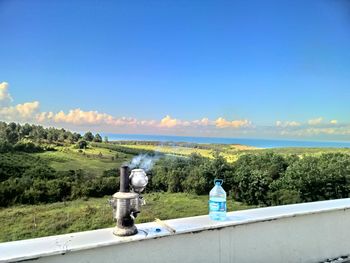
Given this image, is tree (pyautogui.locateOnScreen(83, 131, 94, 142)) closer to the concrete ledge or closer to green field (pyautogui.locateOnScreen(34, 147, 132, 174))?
green field (pyautogui.locateOnScreen(34, 147, 132, 174))

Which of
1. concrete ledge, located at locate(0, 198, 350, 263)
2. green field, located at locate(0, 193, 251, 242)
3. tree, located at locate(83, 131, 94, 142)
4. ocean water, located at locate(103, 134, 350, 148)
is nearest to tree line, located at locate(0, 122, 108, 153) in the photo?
tree, located at locate(83, 131, 94, 142)

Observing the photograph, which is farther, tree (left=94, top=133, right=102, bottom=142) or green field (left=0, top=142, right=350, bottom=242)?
tree (left=94, top=133, right=102, bottom=142)

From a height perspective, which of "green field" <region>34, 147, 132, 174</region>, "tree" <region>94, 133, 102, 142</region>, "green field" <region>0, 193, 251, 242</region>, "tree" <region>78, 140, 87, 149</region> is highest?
"tree" <region>94, 133, 102, 142</region>

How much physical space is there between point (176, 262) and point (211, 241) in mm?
162

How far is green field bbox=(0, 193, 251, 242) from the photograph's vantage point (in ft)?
4.91

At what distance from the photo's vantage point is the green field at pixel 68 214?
1.50 metres

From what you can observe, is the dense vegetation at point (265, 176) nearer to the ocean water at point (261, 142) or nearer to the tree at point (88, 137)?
the ocean water at point (261, 142)

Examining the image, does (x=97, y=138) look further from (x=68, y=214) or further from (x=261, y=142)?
(x=261, y=142)

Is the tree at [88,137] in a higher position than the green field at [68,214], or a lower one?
higher

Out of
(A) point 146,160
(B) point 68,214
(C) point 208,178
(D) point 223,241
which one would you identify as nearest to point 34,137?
(B) point 68,214

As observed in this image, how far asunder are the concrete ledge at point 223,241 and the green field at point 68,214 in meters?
0.30

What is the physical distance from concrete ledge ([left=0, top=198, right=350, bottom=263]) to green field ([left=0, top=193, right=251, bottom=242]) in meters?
0.30

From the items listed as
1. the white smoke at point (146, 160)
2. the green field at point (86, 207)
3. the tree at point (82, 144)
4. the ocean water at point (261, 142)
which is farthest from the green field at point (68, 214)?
the ocean water at point (261, 142)

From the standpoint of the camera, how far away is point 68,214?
1.62 m
